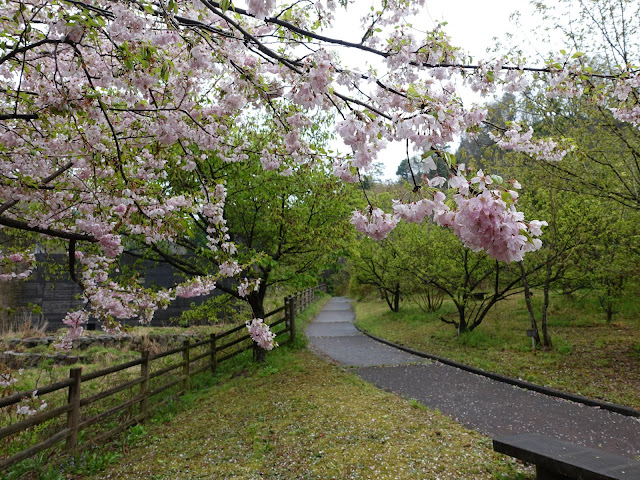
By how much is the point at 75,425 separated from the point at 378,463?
3.72 metres

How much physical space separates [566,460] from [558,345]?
7424mm

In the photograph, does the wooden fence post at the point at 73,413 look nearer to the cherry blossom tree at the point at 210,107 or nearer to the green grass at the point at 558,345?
the cherry blossom tree at the point at 210,107

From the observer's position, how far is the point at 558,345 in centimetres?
935

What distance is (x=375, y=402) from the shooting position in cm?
610

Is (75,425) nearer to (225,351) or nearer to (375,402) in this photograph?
(375,402)

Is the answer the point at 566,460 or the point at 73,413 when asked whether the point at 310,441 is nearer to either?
the point at 566,460

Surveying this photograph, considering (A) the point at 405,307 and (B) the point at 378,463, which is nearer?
(B) the point at 378,463

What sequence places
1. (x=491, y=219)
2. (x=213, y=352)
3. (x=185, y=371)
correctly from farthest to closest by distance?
(x=213, y=352) < (x=185, y=371) < (x=491, y=219)

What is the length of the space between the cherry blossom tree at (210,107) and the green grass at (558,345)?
4496 mm

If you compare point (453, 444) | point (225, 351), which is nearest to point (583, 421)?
point (453, 444)

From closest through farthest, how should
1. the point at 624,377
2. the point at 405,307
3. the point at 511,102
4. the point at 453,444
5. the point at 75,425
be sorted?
1. the point at 453,444
2. the point at 75,425
3. the point at 624,377
4. the point at 511,102
5. the point at 405,307

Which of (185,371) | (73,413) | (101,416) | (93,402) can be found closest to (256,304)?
(185,371)

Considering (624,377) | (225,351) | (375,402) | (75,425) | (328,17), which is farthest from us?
(225,351)

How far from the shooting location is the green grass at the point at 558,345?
23.3 ft
